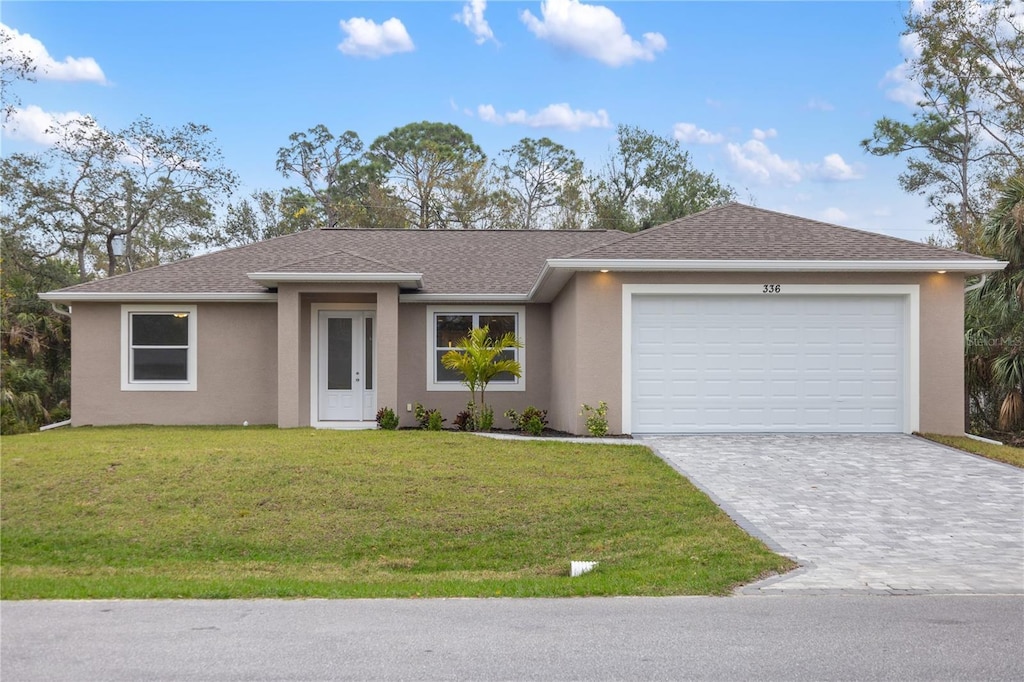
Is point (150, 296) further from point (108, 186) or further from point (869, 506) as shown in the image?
point (108, 186)

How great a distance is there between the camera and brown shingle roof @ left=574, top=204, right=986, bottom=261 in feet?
43.1

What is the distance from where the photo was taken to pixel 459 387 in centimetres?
1641

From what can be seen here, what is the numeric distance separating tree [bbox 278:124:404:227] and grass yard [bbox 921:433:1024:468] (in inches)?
1125

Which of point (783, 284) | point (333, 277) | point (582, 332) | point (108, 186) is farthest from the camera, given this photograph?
point (108, 186)

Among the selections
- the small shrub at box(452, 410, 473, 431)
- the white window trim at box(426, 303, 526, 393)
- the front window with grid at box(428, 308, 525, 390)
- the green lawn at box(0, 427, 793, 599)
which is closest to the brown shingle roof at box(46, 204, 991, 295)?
the white window trim at box(426, 303, 526, 393)

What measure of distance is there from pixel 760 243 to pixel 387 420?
7.62 metres

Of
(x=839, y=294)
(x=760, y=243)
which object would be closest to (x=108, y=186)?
(x=760, y=243)

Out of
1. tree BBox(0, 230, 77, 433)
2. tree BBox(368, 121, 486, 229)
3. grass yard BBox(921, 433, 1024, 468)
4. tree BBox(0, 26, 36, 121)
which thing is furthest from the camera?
tree BBox(368, 121, 486, 229)

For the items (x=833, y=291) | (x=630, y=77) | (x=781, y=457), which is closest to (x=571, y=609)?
(x=781, y=457)

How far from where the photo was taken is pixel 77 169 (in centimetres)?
2745

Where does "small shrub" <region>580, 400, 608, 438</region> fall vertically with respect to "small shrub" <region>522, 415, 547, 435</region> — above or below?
above

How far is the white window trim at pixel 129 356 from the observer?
16141 millimetres

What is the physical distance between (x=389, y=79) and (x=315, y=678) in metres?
26.4

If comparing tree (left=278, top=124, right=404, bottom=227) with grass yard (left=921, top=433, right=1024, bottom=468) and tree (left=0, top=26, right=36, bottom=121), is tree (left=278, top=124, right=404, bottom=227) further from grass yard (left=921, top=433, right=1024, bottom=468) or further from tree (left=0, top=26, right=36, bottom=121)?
grass yard (left=921, top=433, right=1024, bottom=468)
